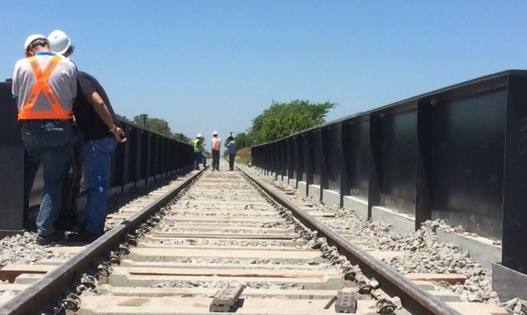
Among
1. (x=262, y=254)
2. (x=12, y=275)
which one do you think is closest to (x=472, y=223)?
(x=262, y=254)

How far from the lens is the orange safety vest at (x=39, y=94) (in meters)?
6.12

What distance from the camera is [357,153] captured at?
35.2ft

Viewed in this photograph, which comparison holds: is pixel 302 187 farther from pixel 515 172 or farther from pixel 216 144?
pixel 216 144

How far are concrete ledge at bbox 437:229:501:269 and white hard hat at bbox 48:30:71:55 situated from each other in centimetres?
411

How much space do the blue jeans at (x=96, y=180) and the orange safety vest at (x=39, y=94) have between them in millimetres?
755

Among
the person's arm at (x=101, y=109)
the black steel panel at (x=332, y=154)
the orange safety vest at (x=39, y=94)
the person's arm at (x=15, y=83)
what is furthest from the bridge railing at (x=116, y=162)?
the black steel panel at (x=332, y=154)

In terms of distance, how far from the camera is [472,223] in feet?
19.6

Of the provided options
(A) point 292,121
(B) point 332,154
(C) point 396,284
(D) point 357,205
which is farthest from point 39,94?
(A) point 292,121

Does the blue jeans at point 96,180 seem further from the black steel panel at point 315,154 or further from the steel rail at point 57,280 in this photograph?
the black steel panel at point 315,154

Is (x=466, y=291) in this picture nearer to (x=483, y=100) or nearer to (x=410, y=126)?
(x=483, y=100)

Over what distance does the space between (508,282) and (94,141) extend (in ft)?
13.9

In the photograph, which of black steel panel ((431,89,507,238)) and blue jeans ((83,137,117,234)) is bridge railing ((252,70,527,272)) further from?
blue jeans ((83,137,117,234))

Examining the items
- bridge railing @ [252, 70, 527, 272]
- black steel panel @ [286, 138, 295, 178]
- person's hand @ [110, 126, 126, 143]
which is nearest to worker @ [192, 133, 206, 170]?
black steel panel @ [286, 138, 295, 178]

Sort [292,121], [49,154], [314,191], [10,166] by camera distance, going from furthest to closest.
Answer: [292,121]
[314,191]
[10,166]
[49,154]
